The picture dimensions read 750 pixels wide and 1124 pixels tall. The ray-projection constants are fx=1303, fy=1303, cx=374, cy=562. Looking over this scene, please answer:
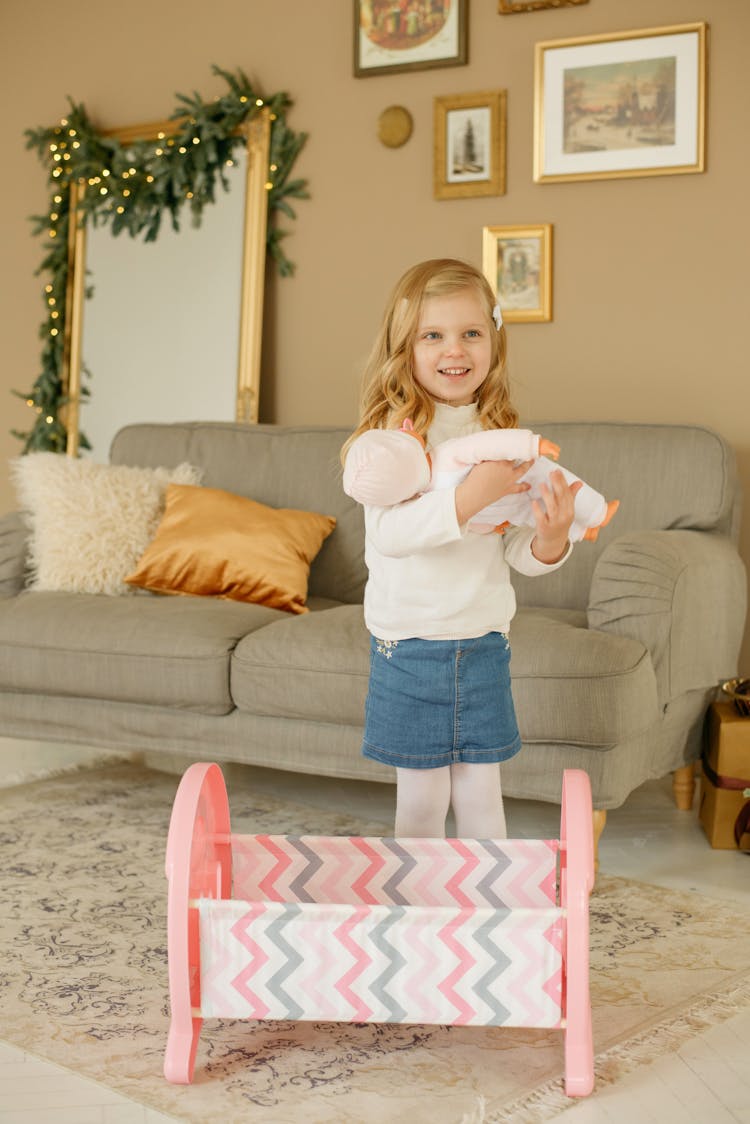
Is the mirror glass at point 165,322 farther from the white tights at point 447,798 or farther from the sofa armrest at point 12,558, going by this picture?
the white tights at point 447,798

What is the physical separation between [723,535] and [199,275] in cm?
208

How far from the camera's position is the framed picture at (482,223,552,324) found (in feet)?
12.5

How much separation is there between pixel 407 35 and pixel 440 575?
2.69m

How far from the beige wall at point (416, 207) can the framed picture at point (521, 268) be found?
36 mm

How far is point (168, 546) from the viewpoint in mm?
3281

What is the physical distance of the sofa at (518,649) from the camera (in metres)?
2.54

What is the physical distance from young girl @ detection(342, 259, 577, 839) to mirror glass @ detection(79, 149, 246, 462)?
2.48 m

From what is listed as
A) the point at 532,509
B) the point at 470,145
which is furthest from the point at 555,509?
the point at 470,145

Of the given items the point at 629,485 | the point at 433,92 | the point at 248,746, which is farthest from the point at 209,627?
the point at 433,92

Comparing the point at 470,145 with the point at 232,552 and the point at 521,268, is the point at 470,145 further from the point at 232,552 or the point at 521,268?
the point at 232,552

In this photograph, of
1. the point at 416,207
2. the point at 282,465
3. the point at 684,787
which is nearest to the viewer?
the point at 684,787

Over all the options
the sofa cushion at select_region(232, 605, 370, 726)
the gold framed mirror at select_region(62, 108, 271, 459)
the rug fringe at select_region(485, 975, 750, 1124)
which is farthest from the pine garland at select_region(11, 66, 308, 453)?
the rug fringe at select_region(485, 975, 750, 1124)

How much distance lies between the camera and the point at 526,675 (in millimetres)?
2535

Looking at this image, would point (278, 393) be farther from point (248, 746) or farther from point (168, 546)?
point (248, 746)
